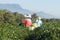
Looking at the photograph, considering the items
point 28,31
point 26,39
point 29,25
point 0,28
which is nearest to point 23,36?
point 26,39

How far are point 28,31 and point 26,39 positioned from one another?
84 centimetres

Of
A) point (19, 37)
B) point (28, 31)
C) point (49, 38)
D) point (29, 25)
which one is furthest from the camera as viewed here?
point (29, 25)

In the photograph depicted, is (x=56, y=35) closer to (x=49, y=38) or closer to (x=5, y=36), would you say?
(x=49, y=38)

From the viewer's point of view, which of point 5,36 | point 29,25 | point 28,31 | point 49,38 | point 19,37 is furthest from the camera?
point 29,25

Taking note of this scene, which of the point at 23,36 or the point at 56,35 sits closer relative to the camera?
the point at 56,35

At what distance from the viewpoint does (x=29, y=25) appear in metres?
11.6

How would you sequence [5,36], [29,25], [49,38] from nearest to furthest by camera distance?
[5,36] → [49,38] → [29,25]

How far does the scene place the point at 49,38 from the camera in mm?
8398

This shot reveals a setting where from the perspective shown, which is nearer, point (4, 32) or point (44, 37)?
point (4, 32)

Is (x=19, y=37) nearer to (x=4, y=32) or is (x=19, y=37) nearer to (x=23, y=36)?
(x=23, y=36)

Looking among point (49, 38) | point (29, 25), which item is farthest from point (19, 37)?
point (29, 25)

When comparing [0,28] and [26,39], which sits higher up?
[0,28]

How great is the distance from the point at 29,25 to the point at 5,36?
3932mm

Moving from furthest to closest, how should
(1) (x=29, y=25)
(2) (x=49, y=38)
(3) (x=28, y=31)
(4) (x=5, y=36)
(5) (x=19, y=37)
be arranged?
(1) (x=29, y=25) < (3) (x=28, y=31) < (5) (x=19, y=37) < (2) (x=49, y=38) < (4) (x=5, y=36)
